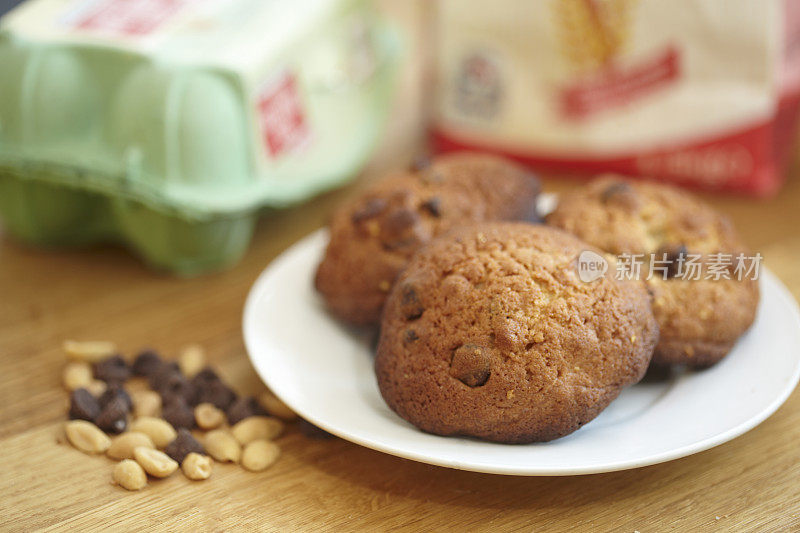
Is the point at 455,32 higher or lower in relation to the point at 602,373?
higher

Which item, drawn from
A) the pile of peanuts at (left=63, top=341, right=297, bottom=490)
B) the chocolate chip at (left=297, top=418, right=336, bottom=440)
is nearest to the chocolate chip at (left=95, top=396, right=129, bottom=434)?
the pile of peanuts at (left=63, top=341, right=297, bottom=490)

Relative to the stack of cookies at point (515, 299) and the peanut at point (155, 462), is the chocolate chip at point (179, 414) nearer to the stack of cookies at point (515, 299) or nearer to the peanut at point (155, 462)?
the peanut at point (155, 462)

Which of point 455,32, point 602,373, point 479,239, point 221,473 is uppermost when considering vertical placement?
point 455,32

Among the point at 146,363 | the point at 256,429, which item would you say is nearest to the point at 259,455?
the point at 256,429

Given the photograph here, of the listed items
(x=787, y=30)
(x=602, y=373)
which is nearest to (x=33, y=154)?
(x=602, y=373)

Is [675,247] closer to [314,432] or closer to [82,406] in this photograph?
[314,432]

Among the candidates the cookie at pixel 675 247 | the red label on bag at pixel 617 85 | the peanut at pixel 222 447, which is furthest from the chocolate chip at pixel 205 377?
the red label on bag at pixel 617 85

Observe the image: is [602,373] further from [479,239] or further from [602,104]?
[602,104]
